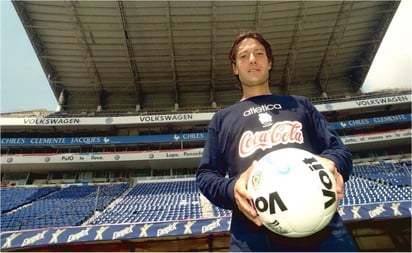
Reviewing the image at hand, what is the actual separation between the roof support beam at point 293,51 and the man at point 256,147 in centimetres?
1944

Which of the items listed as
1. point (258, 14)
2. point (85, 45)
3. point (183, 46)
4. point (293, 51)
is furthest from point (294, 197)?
point (293, 51)

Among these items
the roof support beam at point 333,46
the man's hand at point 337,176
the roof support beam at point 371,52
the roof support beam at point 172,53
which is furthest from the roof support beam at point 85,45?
the roof support beam at point 371,52

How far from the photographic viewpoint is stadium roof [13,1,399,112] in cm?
1795

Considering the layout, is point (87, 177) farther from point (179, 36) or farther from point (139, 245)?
point (139, 245)

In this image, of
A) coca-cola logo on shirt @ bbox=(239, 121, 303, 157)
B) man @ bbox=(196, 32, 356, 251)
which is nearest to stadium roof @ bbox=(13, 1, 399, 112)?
man @ bbox=(196, 32, 356, 251)

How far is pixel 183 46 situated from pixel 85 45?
7506 mm

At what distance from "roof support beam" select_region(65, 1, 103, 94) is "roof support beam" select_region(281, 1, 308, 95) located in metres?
15.7

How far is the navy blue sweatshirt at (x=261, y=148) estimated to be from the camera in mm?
1218

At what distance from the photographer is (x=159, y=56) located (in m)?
21.2

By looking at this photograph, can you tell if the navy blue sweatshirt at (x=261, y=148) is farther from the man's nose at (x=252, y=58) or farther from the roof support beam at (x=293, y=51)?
the roof support beam at (x=293, y=51)

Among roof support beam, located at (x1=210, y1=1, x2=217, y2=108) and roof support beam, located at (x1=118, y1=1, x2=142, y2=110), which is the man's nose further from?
roof support beam, located at (x1=118, y1=1, x2=142, y2=110)

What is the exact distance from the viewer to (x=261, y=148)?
1.35 m

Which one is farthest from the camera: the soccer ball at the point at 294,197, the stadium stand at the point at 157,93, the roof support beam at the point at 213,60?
the roof support beam at the point at 213,60

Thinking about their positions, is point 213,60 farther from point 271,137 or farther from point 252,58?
point 271,137
